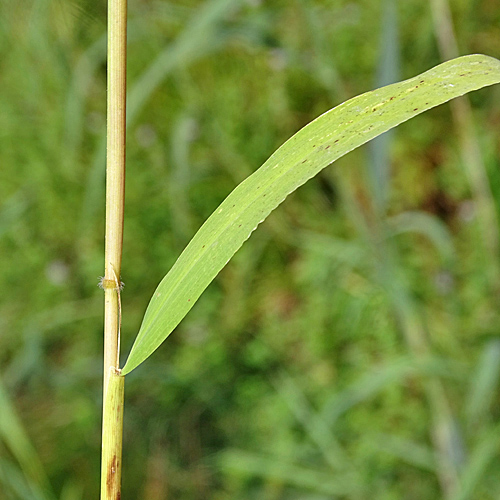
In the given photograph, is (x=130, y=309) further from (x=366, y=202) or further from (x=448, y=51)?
(x=448, y=51)

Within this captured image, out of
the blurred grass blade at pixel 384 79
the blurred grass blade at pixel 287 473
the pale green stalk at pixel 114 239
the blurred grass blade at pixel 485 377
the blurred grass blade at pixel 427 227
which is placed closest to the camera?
the pale green stalk at pixel 114 239

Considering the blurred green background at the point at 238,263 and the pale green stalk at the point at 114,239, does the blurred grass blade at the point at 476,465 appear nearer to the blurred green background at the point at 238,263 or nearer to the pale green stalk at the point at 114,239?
the blurred green background at the point at 238,263

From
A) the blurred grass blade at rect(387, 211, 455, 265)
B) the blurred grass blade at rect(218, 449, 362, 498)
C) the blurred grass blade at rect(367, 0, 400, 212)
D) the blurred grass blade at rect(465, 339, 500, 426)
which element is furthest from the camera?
the blurred grass blade at rect(218, 449, 362, 498)

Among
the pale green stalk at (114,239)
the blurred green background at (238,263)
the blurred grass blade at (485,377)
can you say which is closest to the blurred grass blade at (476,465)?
the blurred grass blade at (485,377)

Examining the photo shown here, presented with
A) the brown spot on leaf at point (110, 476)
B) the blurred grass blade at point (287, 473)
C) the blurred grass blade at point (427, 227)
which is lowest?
the brown spot on leaf at point (110, 476)

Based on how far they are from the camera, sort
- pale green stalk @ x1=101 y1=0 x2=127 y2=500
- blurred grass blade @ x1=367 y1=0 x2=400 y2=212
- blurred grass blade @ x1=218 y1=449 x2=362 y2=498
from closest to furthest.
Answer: pale green stalk @ x1=101 y1=0 x2=127 y2=500 → blurred grass blade @ x1=367 y1=0 x2=400 y2=212 → blurred grass blade @ x1=218 y1=449 x2=362 y2=498

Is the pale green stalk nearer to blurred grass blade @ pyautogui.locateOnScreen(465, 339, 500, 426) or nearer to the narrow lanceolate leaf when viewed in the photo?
the narrow lanceolate leaf

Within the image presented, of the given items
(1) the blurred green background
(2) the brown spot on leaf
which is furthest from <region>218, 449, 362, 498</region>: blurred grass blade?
(2) the brown spot on leaf
